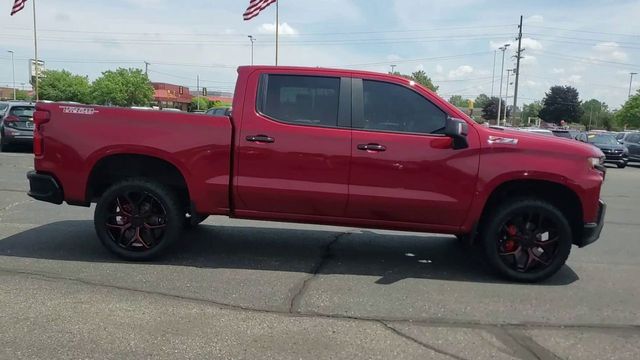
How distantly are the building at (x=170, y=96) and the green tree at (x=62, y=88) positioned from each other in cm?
1033

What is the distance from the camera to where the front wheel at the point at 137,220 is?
5566 mm

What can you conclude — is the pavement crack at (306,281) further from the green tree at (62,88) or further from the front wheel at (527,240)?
the green tree at (62,88)

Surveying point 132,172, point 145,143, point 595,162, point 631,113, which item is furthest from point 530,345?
point 631,113

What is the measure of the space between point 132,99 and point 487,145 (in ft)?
252

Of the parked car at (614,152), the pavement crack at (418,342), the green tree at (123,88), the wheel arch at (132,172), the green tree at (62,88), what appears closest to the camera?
the pavement crack at (418,342)

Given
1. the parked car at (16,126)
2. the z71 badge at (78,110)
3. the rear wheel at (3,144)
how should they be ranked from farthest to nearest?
the rear wheel at (3,144), the parked car at (16,126), the z71 badge at (78,110)

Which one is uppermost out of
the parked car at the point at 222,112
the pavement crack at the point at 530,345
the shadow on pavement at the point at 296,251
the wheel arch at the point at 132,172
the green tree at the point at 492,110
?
the green tree at the point at 492,110

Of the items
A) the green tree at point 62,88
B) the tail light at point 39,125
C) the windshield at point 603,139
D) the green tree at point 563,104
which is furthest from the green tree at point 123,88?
the tail light at point 39,125

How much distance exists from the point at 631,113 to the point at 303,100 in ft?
294

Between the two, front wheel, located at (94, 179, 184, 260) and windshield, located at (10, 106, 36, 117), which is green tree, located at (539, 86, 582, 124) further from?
front wheel, located at (94, 179, 184, 260)

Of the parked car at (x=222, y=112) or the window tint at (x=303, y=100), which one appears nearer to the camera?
the window tint at (x=303, y=100)

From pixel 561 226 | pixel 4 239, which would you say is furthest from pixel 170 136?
pixel 561 226

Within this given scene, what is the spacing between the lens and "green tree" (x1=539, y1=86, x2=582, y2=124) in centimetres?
9119

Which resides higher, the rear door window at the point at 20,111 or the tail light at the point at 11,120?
the rear door window at the point at 20,111
